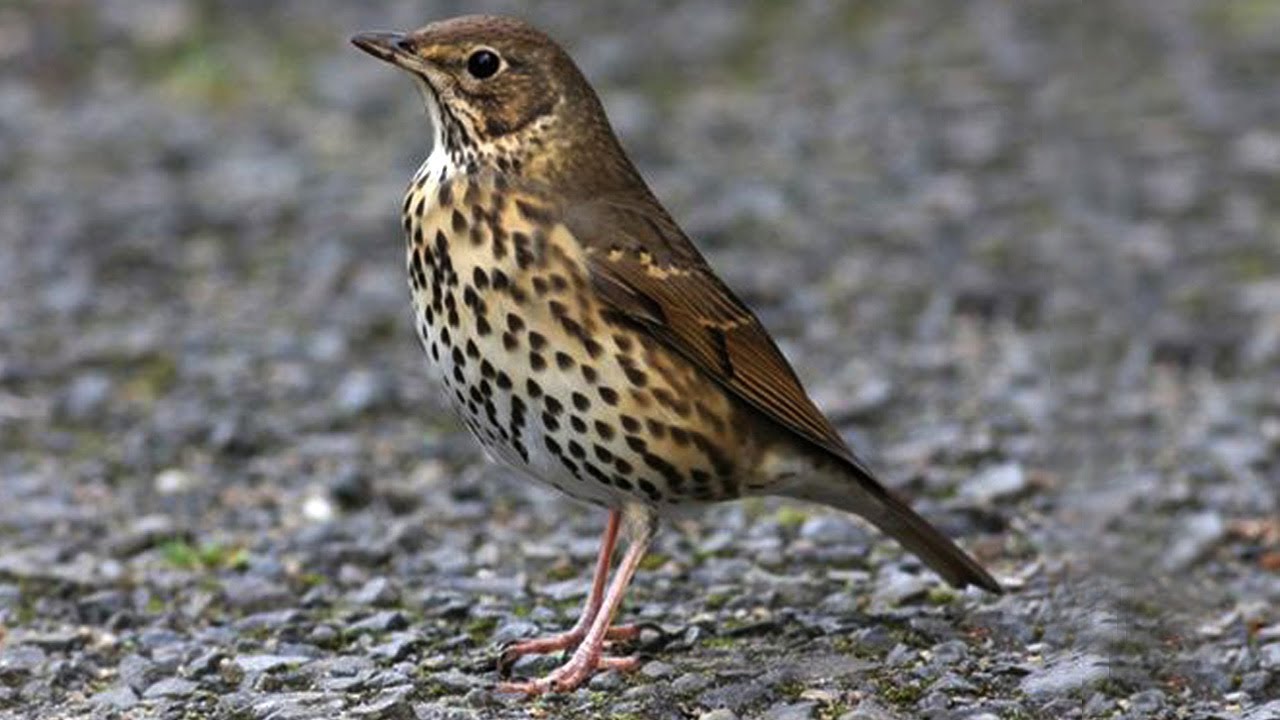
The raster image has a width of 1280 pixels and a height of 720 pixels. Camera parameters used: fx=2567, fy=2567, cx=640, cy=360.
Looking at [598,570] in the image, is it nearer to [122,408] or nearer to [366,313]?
[122,408]

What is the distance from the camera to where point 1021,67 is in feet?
53.7

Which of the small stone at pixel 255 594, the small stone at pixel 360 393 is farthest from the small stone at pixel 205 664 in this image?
the small stone at pixel 360 393

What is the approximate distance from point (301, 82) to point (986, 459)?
23.9ft

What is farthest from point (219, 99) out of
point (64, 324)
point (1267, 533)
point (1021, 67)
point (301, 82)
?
point (1267, 533)

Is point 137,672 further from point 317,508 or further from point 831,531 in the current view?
point 831,531

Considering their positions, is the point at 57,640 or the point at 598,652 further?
the point at 57,640

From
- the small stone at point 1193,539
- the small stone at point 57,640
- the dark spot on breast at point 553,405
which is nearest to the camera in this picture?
the dark spot on breast at point 553,405

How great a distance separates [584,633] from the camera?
7.29m

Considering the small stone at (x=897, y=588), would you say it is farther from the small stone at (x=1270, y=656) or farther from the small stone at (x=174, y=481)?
the small stone at (x=174, y=481)

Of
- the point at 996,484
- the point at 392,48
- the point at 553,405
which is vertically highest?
the point at 392,48

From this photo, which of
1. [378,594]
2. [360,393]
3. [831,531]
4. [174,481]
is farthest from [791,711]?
[360,393]

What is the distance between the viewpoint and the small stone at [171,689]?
7176 mm

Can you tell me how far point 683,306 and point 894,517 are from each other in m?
1.01

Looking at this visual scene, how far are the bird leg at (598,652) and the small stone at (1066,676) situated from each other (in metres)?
1.10
